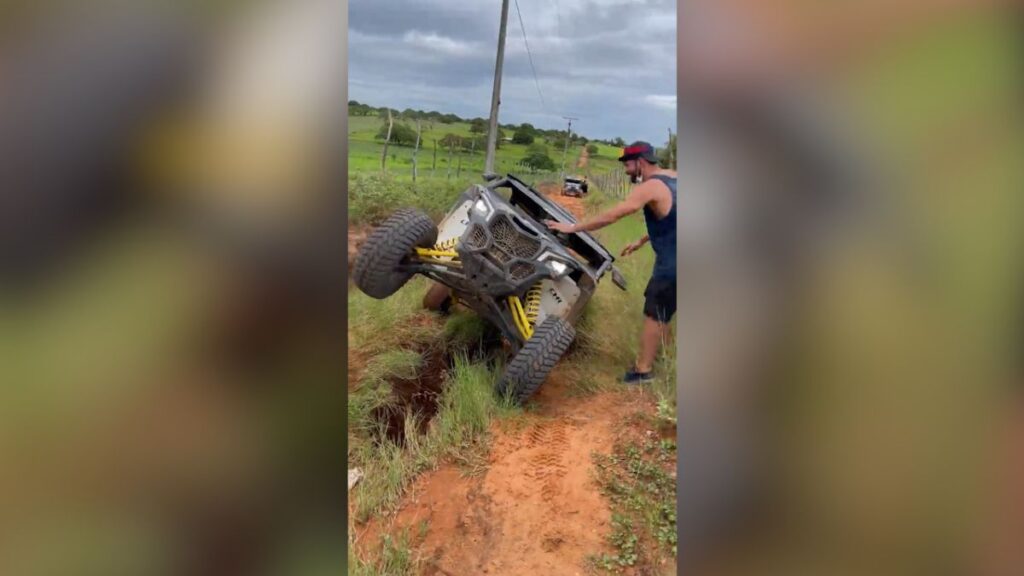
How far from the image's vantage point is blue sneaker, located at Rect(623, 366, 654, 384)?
A: 5.39 feet

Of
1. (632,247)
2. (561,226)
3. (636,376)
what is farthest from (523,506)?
(561,226)

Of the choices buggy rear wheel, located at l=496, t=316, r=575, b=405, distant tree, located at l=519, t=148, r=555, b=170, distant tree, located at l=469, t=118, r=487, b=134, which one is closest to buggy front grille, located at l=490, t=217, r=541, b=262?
buggy rear wheel, located at l=496, t=316, r=575, b=405

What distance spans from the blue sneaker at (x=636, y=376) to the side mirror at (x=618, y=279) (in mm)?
237

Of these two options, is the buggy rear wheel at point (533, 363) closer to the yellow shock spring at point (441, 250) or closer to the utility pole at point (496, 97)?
the yellow shock spring at point (441, 250)

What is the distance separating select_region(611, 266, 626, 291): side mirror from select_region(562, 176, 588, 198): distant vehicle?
249 millimetres

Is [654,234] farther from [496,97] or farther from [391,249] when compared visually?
[391,249]

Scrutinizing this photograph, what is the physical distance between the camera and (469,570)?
1490 millimetres

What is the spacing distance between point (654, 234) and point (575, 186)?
320mm

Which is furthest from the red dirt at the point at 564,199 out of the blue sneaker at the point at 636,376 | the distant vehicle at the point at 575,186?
the blue sneaker at the point at 636,376

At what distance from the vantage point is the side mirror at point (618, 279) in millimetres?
1792

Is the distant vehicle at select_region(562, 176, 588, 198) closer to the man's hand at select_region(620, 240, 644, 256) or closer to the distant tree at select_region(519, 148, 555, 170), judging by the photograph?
the distant tree at select_region(519, 148, 555, 170)
